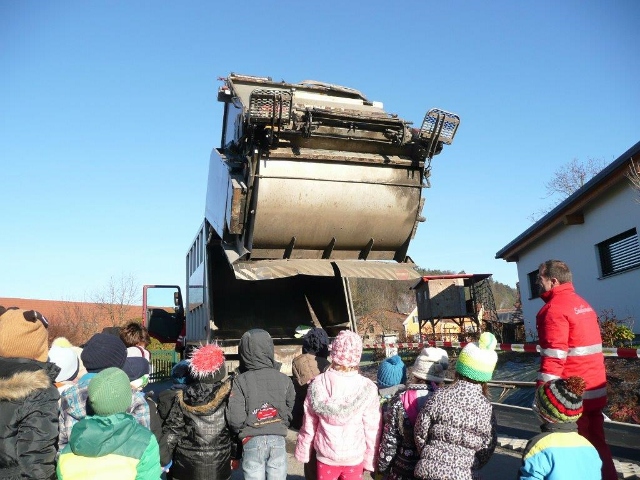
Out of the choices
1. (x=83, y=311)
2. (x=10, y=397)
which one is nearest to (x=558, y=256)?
(x=10, y=397)

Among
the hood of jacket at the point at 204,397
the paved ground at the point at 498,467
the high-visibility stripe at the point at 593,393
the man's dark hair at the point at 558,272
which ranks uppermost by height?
the man's dark hair at the point at 558,272

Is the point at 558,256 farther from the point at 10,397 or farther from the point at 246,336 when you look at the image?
the point at 10,397

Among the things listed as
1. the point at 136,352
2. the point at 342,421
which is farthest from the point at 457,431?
the point at 136,352

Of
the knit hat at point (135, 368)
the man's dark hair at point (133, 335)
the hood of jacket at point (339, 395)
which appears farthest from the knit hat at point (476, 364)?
the man's dark hair at point (133, 335)

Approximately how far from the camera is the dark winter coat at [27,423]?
2744 millimetres

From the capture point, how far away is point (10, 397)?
2795mm

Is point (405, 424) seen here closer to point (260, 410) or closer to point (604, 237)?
point (260, 410)

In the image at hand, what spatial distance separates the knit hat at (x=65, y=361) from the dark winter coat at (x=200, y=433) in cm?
102

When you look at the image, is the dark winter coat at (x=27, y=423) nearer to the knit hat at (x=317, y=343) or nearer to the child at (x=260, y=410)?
the child at (x=260, y=410)

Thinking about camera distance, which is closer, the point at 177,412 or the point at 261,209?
the point at 177,412

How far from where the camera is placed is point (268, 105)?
576 centimetres

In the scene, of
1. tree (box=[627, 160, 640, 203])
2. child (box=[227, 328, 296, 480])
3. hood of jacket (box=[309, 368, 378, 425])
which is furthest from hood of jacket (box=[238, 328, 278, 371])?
tree (box=[627, 160, 640, 203])

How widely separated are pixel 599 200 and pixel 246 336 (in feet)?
35.3

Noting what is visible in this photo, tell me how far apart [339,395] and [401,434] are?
1.38 feet
